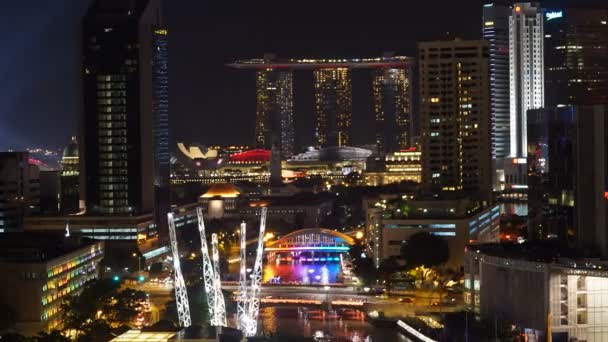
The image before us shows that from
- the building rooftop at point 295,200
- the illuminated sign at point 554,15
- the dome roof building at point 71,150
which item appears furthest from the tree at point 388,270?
the illuminated sign at point 554,15

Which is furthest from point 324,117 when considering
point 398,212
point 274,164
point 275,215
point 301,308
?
point 301,308

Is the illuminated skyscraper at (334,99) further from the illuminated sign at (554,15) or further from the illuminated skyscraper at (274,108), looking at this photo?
the illuminated sign at (554,15)

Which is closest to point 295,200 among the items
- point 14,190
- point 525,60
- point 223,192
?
point 223,192

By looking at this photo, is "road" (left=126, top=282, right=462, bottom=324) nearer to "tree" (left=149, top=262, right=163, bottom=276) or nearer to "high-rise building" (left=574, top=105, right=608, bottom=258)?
"tree" (left=149, top=262, right=163, bottom=276)

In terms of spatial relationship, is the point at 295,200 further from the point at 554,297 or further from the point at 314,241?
the point at 554,297

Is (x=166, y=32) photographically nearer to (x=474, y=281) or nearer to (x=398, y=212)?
(x=398, y=212)

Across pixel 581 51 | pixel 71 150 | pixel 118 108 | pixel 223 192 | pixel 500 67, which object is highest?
pixel 500 67
